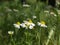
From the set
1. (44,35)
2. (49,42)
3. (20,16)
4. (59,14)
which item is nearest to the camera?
(49,42)

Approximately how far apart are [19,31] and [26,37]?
32 cm

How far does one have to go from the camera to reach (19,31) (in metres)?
3.17

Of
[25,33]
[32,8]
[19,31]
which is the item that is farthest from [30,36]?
[32,8]

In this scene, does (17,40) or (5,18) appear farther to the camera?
(5,18)

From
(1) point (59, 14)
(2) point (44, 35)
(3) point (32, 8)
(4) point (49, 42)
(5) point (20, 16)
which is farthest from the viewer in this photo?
(3) point (32, 8)

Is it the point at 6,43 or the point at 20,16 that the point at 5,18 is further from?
the point at 6,43

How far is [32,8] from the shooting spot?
4.30 meters

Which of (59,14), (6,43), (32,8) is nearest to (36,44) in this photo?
(6,43)

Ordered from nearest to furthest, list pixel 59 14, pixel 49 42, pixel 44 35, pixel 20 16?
pixel 49 42, pixel 44 35, pixel 59 14, pixel 20 16

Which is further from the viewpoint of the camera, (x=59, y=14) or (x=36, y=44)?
(x=59, y=14)

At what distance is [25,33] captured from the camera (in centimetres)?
290

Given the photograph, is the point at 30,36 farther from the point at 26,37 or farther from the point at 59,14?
the point at 59,14

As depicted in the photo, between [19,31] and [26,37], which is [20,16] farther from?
[26,37]

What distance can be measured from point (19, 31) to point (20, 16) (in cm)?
54
